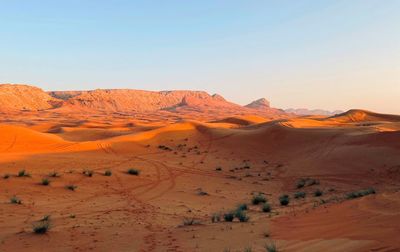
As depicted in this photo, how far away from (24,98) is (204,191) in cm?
12610

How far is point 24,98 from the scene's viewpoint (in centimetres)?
12650

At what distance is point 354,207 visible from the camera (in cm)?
881

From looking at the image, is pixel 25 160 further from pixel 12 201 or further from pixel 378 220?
pixel 378 220

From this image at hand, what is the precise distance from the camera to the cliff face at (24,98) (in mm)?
119000

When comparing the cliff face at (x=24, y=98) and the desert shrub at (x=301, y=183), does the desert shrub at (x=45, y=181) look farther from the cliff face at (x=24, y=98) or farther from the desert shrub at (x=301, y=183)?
the cliff face at (x=24, y=98)

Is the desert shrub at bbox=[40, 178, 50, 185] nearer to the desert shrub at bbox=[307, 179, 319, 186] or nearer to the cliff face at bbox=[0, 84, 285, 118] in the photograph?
the desert shrub at bbox=[307, 179, 319, 186]

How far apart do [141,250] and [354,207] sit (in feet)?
16.7

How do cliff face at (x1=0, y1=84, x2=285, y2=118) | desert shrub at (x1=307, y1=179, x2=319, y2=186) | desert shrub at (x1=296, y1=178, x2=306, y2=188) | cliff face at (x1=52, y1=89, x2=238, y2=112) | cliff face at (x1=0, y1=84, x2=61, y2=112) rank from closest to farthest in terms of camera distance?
desert shrub at (x1=296, y1=178, x2=306, y2=188) < desert shrub at (x1=307, y1=179, x2=319, y2=186) < cliff face at (x1=0, y1=84, x2=61, y2=112) < cliff face at (x1=0, y1=84, x2=285, y2=118) < cliff face at (x1=52, y1=89, x2=238, y2=112)

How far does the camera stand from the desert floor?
7703 mm

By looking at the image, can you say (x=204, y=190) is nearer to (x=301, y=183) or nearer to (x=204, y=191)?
(x=204, y=191)

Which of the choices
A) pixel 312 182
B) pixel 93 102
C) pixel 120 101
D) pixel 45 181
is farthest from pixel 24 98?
pixel 312 182

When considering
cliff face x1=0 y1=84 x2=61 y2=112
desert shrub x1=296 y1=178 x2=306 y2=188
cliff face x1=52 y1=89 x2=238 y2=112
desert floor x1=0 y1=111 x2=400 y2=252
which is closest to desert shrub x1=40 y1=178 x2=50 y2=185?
desert floor x1=0 y1=111 x2=400 y2=252

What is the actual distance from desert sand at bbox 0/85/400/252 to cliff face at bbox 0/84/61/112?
9327cm

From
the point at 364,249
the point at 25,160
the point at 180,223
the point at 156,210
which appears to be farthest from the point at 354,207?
the point at 25,160
